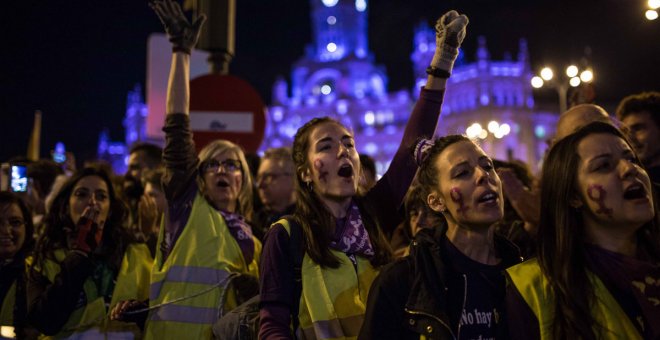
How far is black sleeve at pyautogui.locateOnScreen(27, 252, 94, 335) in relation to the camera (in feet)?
13.6

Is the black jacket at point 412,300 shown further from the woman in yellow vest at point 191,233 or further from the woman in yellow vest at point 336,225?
the woman in yellow vest at point 191,233

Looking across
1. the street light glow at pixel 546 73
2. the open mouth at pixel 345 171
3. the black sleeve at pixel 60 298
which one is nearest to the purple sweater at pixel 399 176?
the open mouth at pixel 345 171

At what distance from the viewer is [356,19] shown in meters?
97.1

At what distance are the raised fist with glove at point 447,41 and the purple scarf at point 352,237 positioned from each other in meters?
1.09

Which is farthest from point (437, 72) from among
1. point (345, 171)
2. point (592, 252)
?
point (592, 252)

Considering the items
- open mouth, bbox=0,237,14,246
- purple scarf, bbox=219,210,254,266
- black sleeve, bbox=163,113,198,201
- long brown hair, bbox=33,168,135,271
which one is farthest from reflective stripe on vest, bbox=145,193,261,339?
open mouth, bbox=0,237,14,246

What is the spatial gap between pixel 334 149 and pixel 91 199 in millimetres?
2285

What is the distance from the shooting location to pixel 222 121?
609 cm

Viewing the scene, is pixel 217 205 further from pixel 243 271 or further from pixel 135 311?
pixel 135 311

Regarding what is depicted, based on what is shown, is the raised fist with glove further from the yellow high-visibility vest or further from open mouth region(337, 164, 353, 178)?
the yellow high-visibility vest

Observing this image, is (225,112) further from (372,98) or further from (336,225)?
(372,98)

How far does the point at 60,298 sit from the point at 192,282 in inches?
36.9

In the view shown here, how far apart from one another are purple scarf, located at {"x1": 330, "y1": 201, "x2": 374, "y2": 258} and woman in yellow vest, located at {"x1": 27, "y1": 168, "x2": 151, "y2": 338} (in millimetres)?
1959

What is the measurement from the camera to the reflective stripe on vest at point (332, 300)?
3107mm
